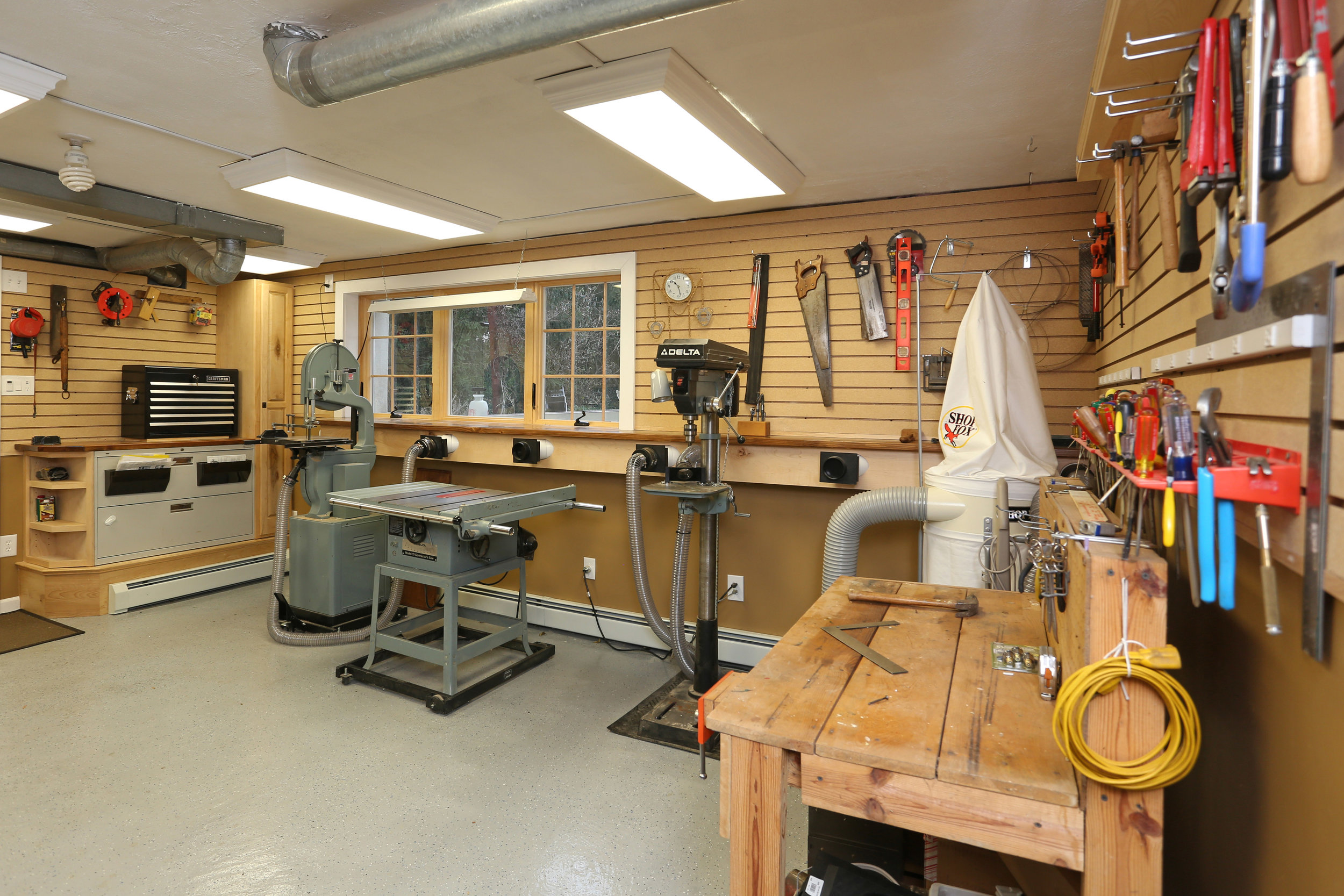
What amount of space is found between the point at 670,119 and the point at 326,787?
2885 mm

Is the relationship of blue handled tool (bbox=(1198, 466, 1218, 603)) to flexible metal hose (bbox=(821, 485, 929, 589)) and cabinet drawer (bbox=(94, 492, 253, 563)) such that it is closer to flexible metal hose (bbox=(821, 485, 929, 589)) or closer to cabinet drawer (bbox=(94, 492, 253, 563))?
flexible metal hose (bbox=(821, 485, 929, 589))

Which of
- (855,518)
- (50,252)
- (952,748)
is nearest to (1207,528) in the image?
(952,748)

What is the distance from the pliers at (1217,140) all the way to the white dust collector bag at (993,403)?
5.64ft

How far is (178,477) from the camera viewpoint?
519 centimetres

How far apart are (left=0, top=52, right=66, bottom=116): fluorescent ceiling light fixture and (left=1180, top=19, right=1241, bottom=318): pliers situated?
10.9 feet

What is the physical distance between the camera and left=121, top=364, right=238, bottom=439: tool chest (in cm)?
525

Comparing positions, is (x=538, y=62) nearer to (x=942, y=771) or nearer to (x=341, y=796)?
(x=942, y=771)

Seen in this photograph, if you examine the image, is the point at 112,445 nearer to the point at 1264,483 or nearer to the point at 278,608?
the point at 278,608

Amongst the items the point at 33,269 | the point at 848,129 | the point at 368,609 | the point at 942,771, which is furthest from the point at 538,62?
the point at 33,269

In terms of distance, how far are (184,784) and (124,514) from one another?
3.05 metres

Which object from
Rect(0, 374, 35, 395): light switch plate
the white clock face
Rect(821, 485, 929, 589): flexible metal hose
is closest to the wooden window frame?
the white clock face

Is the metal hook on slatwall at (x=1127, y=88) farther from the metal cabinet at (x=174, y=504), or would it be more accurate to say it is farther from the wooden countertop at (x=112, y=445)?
the metal cabinet at (x=174, y=504)

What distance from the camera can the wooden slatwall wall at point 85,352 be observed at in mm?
4930

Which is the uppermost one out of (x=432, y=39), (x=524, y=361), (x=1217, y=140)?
(x=432, y=39)
